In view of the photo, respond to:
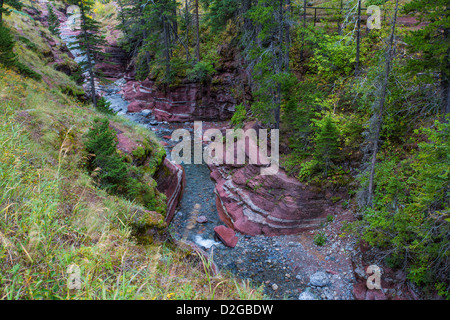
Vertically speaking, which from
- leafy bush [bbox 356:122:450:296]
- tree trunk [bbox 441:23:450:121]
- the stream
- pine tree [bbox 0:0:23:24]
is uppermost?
pine tree [bbox 0:0:23:24]

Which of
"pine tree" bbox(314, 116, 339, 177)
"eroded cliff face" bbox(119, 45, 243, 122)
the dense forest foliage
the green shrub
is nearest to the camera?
the dense forest foliage

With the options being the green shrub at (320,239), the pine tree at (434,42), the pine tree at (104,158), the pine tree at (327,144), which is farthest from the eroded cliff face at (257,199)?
the pine tree at (434,42)

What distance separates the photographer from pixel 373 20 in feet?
51.0

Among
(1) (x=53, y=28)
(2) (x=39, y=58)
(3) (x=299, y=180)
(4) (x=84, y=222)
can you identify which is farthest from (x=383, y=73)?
(1) (x=53, y=28)

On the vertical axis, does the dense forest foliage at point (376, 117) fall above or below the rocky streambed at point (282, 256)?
above

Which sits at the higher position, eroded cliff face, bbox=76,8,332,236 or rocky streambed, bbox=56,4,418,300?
eroded cliff face, bbox=76,8,332,236

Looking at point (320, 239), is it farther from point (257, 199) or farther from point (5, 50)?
point (5, 50)

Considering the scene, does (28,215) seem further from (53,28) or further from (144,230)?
(53,28)

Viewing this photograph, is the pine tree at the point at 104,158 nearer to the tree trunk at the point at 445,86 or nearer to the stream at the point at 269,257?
the stream at the point at 269,257

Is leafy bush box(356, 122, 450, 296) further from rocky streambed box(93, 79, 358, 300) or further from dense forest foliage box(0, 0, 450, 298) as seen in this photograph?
rocky streambed box(93, 79, 358, 300)

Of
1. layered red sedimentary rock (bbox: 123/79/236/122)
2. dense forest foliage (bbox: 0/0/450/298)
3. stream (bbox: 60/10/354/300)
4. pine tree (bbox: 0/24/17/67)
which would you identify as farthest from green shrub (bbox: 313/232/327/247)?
pine tree (bbox: 0/24/17/67)

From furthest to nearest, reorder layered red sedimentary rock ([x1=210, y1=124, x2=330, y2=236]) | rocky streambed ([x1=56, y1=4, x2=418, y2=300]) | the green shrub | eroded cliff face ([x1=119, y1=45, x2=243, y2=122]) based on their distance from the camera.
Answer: eroded cliff face ([x1=119, y1=45, x2=243, y2=122]), layered red sedimentary rock ([x1=210, y1=124, x2=330, y2=236]), the green shrub, rocky streambed ([x1=56, y1=4, x2=418, y2=300])

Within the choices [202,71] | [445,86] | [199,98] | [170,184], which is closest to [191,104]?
[199,98]

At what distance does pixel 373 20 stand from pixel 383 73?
8867 mm
